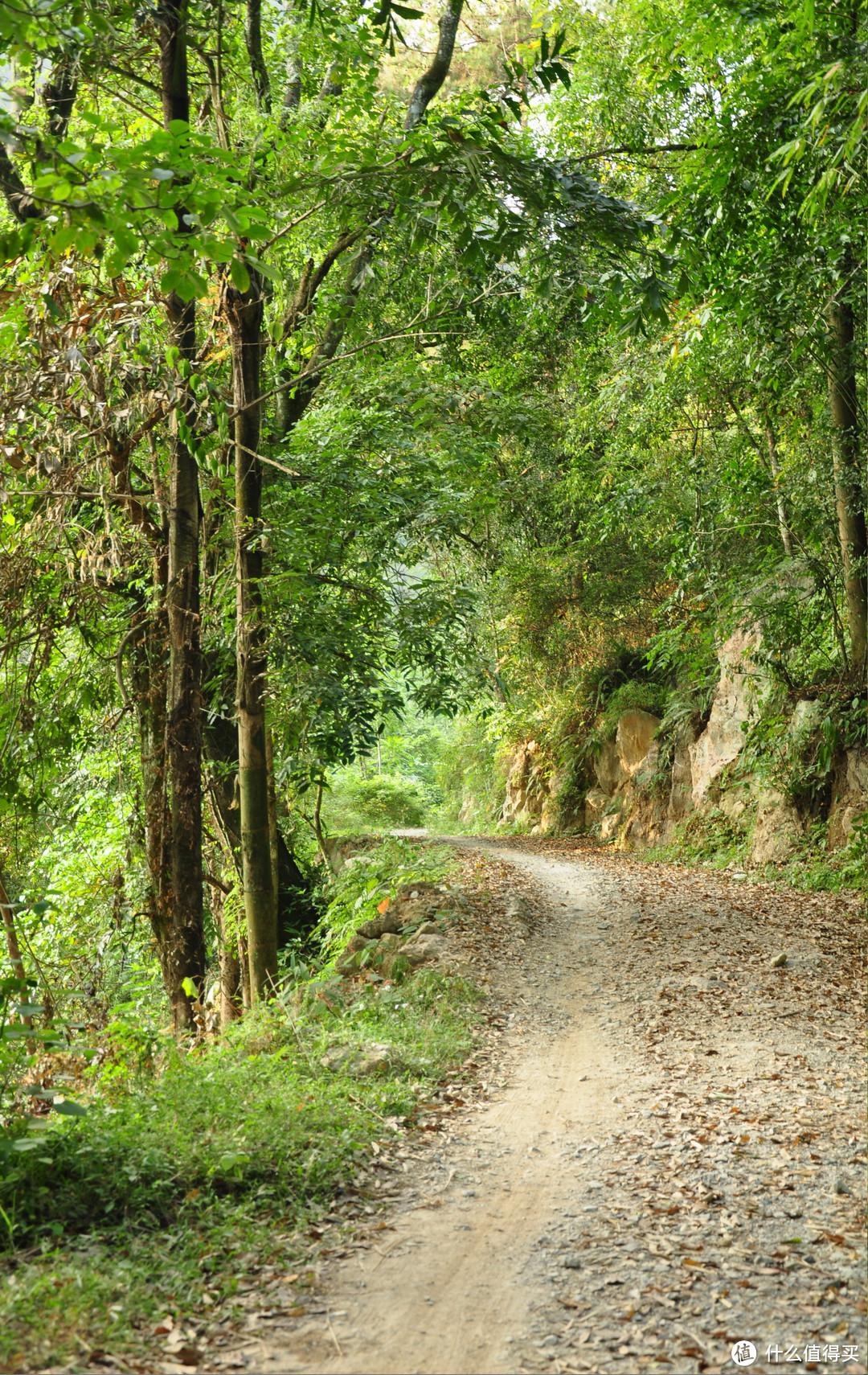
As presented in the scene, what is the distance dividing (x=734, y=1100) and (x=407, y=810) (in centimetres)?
2153

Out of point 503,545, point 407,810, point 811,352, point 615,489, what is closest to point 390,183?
point 811,352

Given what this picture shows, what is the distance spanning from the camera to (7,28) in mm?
3309

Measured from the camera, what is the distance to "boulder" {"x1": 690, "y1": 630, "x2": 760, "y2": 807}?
14.0m

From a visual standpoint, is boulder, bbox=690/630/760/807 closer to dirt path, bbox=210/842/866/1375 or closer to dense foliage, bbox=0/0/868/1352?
dense foliage, bbox=0/0/868/1352

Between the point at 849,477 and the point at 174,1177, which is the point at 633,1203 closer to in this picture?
the point at 174,1177

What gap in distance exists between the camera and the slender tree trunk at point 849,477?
1023 centimetres

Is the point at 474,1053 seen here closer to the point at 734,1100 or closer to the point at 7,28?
the point at 734,1100

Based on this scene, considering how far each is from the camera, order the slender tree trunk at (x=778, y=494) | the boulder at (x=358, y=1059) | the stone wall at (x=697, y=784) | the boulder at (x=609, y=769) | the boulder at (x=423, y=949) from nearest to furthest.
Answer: the boulder at (x=358, y=1059) < the boulder at (x=423, y=949) < the slender tree trunk at (x=778, y=494) < the stone wall at (x=697, y=784) < the boulder at (x=609, y=769)

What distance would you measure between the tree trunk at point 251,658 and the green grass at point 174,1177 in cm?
130

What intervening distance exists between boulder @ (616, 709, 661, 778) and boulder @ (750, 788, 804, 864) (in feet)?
16.7

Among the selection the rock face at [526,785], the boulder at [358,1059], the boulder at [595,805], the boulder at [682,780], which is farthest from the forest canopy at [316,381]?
the rock face at [526,785]

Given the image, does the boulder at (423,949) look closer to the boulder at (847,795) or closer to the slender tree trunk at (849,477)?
the boulder at (847,795)

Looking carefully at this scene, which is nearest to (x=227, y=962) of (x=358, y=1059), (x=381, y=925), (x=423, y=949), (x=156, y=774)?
(x=381, y=925)

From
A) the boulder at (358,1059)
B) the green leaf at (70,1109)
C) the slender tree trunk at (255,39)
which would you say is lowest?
the boulder at (358,1059)
